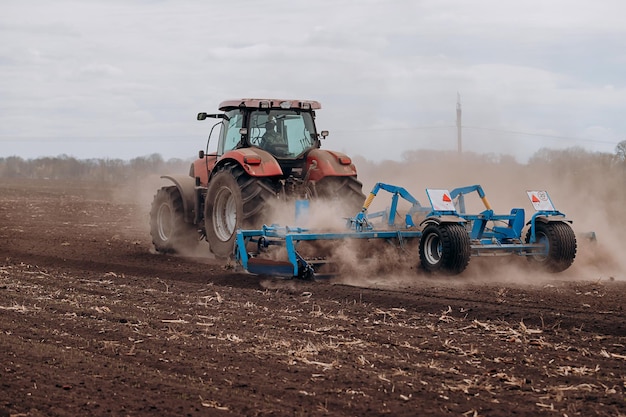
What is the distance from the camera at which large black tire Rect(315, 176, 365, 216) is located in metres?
12.4

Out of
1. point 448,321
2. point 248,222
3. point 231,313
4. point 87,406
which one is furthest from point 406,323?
point 248,222

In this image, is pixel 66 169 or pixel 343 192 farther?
pixel 66 169

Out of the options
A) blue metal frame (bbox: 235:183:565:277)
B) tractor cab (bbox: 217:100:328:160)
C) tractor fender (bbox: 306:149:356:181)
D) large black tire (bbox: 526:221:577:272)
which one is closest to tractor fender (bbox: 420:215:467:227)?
blue metal frame (bbox: 235:183:565:277)

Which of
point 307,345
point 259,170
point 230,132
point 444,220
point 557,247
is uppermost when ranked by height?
point 230,132

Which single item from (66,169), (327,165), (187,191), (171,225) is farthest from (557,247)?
A: (66,169)

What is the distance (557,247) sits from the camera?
11461mm

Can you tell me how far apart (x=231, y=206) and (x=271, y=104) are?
5.21 feet

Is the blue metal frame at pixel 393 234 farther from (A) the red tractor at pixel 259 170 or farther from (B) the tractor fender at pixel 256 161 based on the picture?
(B) the tractor fender at pixel 256 161

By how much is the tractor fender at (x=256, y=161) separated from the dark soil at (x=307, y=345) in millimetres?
1466

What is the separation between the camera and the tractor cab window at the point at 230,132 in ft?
42.6

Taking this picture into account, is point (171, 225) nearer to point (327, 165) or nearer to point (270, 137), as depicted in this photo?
point (270, 137)

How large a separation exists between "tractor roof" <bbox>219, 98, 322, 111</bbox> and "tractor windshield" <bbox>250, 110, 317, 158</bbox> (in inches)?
7.0

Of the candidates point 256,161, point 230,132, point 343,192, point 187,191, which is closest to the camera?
point 256,161

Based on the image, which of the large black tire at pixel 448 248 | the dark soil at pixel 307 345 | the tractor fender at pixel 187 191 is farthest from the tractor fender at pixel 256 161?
the large black tire at pixel 448 248
